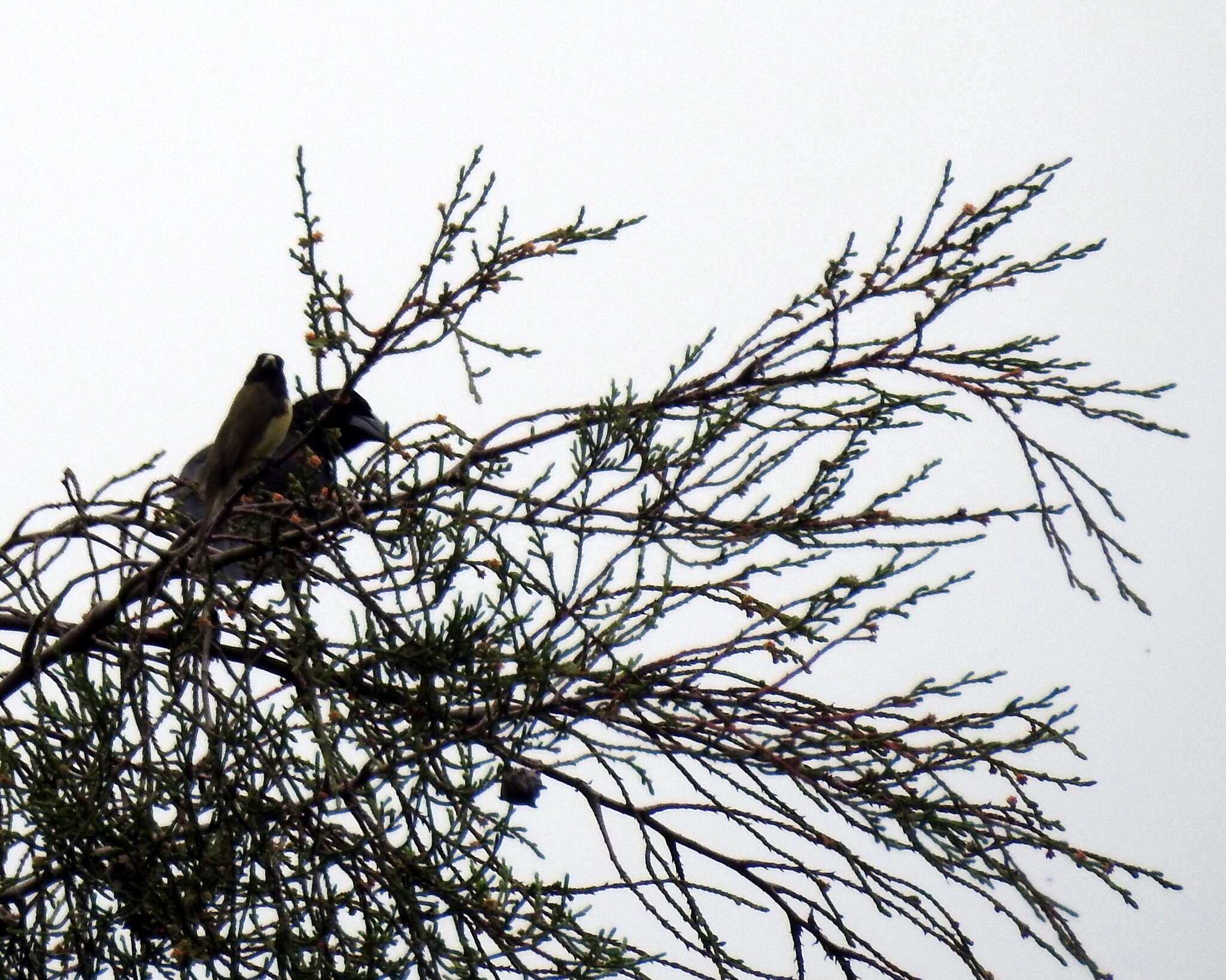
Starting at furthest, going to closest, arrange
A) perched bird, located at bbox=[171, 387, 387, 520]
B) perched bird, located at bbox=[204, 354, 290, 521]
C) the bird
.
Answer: perched bird, located at bbox=[171, 387, 387, 520], perched bird, located at bbox=[204, 354, 290, 521], the bird

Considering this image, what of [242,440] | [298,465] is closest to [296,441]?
[242,440]

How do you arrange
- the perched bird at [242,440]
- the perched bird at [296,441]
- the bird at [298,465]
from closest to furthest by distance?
the bird at [298,465]
the perched bird at [242,440]
the perched bird at [296,441]

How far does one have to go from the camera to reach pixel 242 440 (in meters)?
4.88

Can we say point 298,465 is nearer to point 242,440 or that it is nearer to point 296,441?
point 242,440

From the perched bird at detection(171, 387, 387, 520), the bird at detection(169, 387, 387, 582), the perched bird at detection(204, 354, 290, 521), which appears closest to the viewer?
the bird at detection(169, 387, 387, 582)

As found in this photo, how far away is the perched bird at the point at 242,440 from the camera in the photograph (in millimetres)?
4832

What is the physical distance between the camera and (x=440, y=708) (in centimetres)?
353

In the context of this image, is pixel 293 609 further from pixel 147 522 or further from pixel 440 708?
pixel 147 522

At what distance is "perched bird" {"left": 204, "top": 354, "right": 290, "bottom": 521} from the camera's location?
4832mm

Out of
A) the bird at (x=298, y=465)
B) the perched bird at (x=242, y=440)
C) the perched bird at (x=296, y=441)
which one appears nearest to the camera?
the bird at (x=298, y=465)

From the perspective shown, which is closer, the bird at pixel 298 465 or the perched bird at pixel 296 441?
the bird at pixel 298 465

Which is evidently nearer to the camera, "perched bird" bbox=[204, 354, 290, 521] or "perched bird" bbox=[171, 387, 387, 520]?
"perched bird" bbox=[204, 354, 290, 521]

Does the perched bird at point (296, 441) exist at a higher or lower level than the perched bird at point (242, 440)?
higher

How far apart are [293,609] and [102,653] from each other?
1.04m
